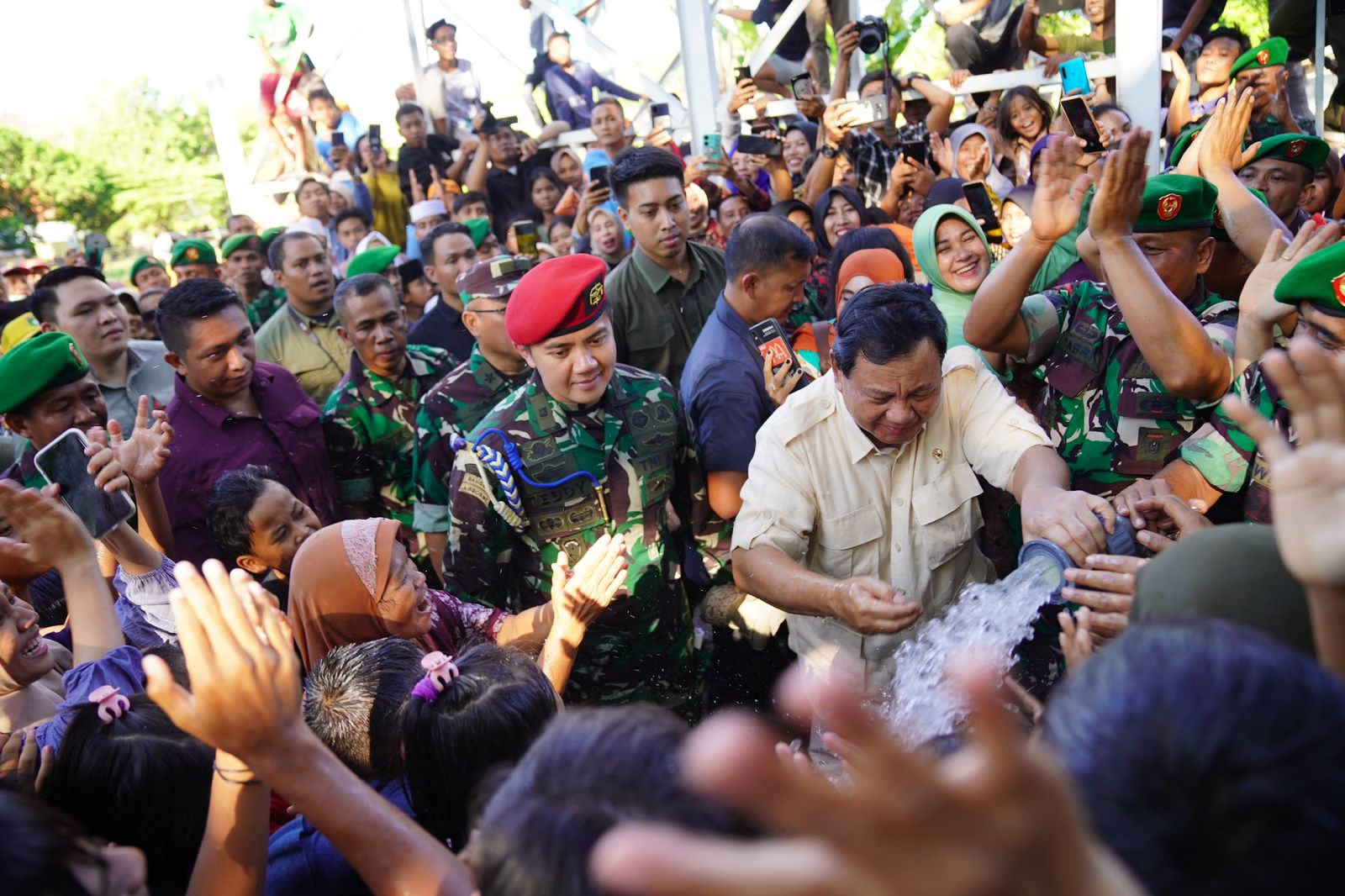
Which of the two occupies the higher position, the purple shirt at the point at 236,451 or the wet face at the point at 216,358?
the wet face at the point at 216,358

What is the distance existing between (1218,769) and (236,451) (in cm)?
381

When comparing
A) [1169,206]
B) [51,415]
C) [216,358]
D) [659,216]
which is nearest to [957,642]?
[1169,206]

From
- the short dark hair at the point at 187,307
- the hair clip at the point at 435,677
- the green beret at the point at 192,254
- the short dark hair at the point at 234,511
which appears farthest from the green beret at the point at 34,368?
the green beret at the point at 192,254

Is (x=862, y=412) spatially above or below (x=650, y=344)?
above

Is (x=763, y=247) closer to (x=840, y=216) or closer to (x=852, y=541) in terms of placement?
(x=852, y=541)

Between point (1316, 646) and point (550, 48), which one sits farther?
point (550, 48)

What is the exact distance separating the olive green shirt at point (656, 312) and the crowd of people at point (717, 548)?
0.02m

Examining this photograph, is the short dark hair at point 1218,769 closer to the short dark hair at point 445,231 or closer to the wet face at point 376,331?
the wet face at point 376,331

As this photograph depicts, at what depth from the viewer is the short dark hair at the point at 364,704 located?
2.12 meters

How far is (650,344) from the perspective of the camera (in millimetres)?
4746

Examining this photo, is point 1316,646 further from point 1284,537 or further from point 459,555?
point 459,555

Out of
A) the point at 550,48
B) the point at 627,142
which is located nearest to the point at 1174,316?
the point at 627,142

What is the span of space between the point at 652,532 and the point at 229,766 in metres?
1.68

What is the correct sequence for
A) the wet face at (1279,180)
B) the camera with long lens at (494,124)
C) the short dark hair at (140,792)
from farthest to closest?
1. the camera with long lens at (494,124)
2. the wet face at (1279,180)
3. the short dark hair at (140,792)
